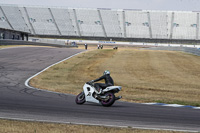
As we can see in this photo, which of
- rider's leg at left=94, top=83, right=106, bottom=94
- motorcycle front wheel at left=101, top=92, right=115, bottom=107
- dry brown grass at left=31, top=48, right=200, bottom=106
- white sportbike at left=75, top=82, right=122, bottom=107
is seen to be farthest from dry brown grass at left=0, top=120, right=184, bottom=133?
dry brown grass at left=31, top=48, right=200, bottom=106

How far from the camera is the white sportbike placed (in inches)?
473

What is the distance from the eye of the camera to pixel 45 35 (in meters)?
101

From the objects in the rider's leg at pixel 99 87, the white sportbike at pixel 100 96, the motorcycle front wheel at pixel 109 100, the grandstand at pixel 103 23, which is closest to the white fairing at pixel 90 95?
the white sportbike at pixel 100 96

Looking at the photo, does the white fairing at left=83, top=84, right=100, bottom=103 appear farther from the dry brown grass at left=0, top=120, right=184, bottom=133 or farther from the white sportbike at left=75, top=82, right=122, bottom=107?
the dry brown grass at left=0, top=120, right=184, bottom=133

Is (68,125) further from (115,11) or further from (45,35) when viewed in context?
(115,11)

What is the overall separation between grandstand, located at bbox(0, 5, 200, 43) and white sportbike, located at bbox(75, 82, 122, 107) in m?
89.2

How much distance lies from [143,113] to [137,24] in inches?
3770

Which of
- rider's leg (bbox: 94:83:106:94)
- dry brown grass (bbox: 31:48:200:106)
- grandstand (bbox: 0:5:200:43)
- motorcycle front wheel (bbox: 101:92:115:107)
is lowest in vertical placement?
dry brown grass (bbox: 31:48:200:106)

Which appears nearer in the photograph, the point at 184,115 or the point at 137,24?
the point at 184,115

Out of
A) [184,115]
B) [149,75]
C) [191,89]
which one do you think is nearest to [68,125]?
[184,115]

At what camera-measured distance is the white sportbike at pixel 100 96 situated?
12.0m

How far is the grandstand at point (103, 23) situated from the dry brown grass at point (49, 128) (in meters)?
93.4

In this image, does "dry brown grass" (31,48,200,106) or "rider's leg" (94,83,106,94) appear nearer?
"rider's leg" (94,83,106,94)

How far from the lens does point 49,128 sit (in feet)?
25.6
